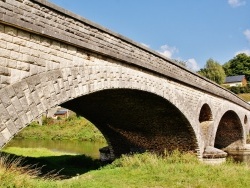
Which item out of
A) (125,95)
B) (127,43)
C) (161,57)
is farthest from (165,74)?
(127,43)

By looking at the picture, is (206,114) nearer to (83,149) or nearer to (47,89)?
(83,149)

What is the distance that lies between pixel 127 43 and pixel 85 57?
2.98 metres

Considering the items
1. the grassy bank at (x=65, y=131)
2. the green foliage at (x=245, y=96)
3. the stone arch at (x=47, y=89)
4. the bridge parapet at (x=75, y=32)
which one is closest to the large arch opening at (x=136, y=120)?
the bridge parapet at (x=75, y=32)

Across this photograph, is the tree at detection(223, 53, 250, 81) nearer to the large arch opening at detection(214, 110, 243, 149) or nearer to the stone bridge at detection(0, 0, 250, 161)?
the large arch opening at detection(214, 110, 243, 149)

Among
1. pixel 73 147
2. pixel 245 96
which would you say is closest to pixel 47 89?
pixel 73 147

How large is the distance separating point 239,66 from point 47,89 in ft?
257

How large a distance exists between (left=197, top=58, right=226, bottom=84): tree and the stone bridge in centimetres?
4319

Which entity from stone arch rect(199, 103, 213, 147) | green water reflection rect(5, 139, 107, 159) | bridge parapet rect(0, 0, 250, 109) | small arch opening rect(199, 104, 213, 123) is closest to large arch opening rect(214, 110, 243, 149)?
small arch opening rect(199, 104, 213, 123)

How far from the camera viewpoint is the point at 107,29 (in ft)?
30.8

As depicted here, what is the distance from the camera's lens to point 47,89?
646 cm

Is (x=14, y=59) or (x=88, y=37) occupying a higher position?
(x=88, y=37)

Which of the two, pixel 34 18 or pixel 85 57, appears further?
pixel 85 57

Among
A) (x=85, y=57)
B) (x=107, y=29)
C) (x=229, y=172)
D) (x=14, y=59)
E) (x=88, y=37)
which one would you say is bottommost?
(x=229, y=172)

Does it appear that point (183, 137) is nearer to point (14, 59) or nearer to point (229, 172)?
point (229, 172)
